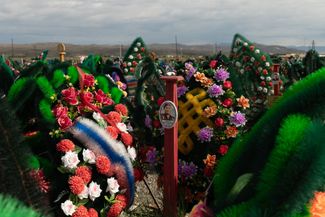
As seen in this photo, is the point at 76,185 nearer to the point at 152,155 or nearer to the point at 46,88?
the point at 46,88

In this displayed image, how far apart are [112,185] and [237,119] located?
1.57 meters

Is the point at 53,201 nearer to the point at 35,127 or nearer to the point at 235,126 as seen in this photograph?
the point at 35,127

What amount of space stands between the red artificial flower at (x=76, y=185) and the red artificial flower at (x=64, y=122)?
36 centimetres

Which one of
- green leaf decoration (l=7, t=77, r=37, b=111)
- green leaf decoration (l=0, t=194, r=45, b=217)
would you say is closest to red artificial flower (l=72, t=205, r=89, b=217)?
green leaf decoration (l=7, t=77, r=37, b=111)

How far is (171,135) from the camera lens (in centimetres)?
426

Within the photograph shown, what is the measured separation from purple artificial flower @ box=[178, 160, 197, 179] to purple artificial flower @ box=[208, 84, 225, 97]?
0.64 meters

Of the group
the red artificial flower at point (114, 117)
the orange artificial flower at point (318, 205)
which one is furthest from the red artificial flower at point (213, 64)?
the orange artificial flower at point (318, 205)

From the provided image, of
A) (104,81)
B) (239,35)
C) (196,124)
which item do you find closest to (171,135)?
(196,124)

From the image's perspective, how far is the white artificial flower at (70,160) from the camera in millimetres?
3232

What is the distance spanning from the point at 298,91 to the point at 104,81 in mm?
3178

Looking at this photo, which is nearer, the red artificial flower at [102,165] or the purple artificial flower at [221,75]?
the red artificial flower at [102,165]

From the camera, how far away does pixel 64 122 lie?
11.2 ft

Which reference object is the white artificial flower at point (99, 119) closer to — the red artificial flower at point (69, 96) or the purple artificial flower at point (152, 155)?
the red artificial flower at point (69, 96)

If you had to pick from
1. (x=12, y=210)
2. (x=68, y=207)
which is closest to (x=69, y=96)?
(x=68, y=207)
